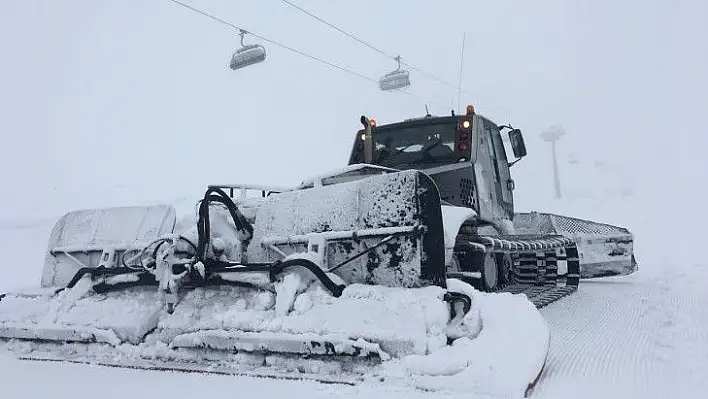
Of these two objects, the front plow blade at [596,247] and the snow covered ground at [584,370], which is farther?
the front plow blade at [596,247]

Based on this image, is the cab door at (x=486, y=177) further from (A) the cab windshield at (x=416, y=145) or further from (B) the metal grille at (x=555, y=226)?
(B) the metal grille at (x=555, y=226)

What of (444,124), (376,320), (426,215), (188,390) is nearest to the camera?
(188,390)

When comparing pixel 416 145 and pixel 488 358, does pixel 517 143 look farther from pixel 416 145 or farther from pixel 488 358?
pixel 488 358

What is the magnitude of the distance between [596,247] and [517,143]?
8.69 ft

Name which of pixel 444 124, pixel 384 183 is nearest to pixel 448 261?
pixel 384 183

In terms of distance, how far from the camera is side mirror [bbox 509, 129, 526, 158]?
6.77 metres

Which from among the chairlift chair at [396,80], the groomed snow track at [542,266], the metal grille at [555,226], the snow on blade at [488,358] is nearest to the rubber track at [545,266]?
the groomed snow track at [542,266]

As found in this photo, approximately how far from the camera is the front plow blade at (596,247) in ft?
26.9

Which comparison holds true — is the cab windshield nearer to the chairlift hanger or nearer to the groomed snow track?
the groomed snow track

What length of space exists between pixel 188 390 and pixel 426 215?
5.12 ft

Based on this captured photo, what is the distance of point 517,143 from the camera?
6.77m

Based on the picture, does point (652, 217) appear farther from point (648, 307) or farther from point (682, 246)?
point (648, 307)

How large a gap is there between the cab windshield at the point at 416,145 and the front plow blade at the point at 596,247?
2.86 metres

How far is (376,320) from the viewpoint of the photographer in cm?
273
